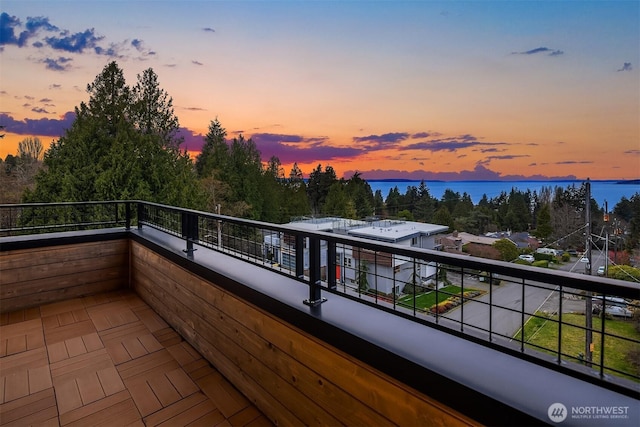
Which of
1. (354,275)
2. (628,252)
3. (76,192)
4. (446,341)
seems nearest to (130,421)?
(354,275)

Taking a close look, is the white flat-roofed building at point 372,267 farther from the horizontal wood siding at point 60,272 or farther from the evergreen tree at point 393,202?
the evergreen tree at point 393,202

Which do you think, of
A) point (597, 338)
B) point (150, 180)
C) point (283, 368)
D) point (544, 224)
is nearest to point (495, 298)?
point (597, 338)

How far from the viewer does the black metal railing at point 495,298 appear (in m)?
0.79

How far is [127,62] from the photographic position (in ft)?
34.3

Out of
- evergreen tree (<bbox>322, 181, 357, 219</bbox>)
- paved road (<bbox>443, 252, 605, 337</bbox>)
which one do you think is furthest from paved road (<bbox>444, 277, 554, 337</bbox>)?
evergreen tree (<bbox>322, 181, 357, 219</bbox>)

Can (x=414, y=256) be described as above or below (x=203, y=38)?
below

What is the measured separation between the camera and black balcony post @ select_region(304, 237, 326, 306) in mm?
1416

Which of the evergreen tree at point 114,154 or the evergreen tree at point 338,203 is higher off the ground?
the evergreen tree at point 114,154

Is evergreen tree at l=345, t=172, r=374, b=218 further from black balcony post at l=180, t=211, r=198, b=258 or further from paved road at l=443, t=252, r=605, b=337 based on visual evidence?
paved road at l=443, t=252, r=605, b=337

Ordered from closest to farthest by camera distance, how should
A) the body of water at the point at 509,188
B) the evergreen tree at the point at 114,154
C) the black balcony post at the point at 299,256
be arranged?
the black balcony post at the point at 299,256
the body of water at the point at 509,188
the evergreen tree at the point at 114,154

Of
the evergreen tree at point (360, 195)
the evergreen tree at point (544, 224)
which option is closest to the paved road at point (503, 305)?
the evergreen tree at point (544, 224)

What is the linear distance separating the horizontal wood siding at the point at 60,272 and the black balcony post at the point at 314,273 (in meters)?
2.92

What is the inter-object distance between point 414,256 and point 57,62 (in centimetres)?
887

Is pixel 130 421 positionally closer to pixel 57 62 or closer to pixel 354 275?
pixel 354 275
